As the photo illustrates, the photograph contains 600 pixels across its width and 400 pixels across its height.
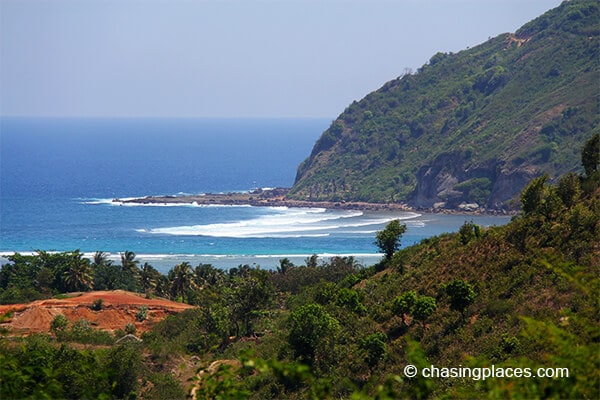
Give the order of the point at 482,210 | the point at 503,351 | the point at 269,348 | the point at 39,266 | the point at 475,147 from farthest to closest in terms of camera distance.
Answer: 1. the point at 475,147
2. the point at 482,210
3. the point at 39,266
4. the point at 269,348
5. the point at 503,351

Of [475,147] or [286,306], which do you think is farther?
[475,147]

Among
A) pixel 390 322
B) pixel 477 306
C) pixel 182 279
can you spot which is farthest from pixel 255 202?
pixel 477 306

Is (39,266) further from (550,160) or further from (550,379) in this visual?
(550,160)

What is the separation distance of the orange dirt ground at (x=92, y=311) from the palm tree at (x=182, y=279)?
12.7 feet

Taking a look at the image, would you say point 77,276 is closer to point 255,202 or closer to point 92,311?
point 92,311

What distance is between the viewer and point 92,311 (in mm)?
63812

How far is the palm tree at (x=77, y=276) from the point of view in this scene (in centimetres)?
7362

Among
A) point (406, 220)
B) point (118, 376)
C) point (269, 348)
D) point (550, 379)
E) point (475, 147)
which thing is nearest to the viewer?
point (550, 379)

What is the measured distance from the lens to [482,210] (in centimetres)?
16362

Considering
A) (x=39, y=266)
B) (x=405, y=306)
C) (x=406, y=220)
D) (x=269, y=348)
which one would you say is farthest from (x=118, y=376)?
(x=406, y=220)

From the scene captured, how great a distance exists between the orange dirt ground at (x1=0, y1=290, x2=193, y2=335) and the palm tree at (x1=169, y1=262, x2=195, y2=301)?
12.7 ft

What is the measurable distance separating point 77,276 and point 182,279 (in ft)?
32.7

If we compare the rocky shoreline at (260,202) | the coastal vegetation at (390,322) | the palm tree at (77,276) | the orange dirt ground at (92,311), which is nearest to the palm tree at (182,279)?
the orange dirt ground at (92,311)

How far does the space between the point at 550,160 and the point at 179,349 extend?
A: 133 meters
